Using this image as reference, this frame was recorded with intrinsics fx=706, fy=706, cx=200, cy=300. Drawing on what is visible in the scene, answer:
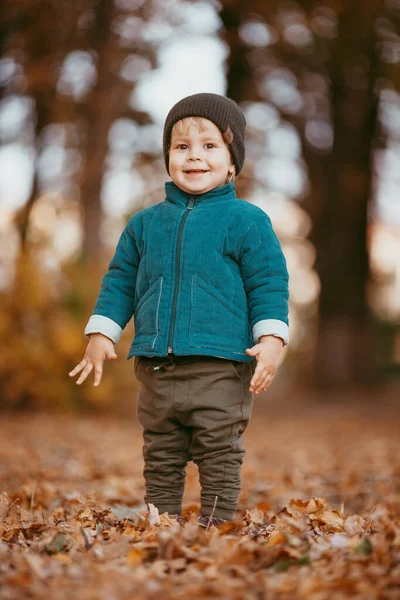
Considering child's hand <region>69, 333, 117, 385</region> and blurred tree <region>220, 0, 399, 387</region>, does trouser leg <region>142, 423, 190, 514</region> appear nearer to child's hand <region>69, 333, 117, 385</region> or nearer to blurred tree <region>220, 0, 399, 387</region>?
child's hand <region>69, 333, 117, 385</region>

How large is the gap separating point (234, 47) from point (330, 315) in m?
5.79

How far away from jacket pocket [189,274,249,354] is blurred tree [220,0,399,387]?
11085 millimetres

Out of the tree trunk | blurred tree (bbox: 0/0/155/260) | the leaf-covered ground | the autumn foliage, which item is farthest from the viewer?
the tree trunk

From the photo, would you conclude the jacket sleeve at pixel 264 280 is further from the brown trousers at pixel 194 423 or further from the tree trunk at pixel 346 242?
the tree trunk at pixel 346 242

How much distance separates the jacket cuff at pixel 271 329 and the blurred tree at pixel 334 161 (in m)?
11.2

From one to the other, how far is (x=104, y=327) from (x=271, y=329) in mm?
746

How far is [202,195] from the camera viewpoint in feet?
10.3

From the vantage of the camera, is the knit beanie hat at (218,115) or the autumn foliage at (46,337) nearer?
the knit beanie hat at (218,115)

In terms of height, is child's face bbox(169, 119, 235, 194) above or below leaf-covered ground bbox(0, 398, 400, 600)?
above

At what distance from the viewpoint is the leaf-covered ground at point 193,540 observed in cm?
213

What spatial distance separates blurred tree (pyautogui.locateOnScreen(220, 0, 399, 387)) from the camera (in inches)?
544

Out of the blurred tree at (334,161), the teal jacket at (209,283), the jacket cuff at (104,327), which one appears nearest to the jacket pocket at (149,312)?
the teal jacket at (209,283)

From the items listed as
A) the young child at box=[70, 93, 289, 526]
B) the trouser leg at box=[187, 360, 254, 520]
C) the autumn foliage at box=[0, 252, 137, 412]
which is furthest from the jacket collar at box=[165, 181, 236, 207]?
the autumn foliage at box=[0, 252, 137, 412]

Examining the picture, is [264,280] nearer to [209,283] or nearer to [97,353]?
[209,283]
